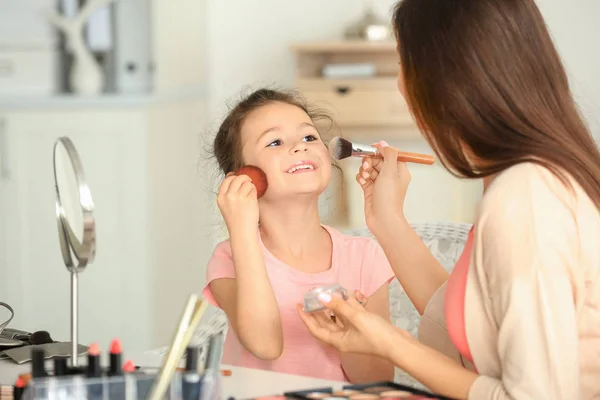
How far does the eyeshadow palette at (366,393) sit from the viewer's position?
92 cm

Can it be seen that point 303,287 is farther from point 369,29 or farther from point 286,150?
point 369,29

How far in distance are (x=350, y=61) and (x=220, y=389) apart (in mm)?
Result: 2733

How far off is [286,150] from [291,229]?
0.14 metres

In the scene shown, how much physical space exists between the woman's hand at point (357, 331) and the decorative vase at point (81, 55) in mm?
2719

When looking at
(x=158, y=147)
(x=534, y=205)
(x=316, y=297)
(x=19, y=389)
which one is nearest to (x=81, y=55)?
(x=158, y=147)

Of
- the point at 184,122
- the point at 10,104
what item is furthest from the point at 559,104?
the point at 10,104

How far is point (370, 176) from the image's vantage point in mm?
1502

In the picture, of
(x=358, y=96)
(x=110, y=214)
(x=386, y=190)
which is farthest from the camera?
(x=110, y=214)

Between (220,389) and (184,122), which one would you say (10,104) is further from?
(220,389)

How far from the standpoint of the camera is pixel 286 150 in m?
1.48

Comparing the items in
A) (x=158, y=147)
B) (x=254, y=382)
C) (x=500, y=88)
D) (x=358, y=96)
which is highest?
(x=358, y=96)

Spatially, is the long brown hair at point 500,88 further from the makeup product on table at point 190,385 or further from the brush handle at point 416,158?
the makeup product on table at point 190,385

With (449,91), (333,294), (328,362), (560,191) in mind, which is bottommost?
(328,362)

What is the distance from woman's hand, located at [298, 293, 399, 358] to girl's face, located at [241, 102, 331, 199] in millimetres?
363
